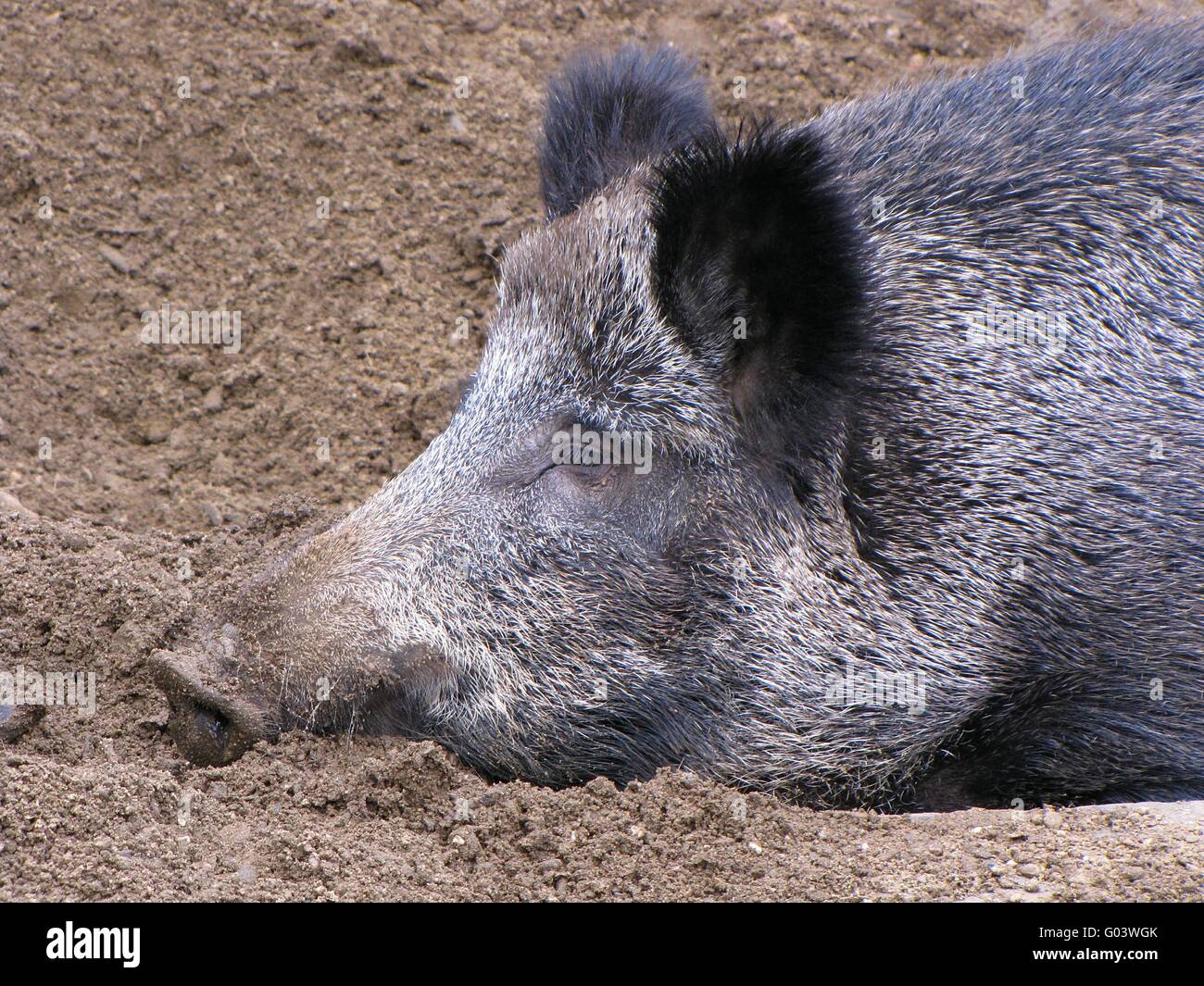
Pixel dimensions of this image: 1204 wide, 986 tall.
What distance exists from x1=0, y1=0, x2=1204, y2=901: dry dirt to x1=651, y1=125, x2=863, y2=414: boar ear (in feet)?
4.39

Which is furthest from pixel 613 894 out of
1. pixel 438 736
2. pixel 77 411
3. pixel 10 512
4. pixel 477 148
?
pixel 477 148

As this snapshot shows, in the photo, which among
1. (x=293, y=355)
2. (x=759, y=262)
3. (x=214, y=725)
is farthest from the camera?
(x=293, y=355)

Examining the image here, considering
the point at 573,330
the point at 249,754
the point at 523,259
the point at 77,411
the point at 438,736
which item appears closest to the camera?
the point at 249,754

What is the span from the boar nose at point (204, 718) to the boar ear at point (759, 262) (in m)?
1.79

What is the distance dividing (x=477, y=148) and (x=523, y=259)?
2099mm

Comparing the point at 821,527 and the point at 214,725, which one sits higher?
the point at 821,527

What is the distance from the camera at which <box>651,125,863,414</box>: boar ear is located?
3893mm

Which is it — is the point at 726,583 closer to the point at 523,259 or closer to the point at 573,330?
the point at 573,330

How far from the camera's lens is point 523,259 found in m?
4.80

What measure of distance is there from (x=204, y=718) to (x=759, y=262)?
7.02 ft

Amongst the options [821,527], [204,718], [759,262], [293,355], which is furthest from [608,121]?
[204,718]

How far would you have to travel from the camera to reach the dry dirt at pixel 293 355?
3.46 meters

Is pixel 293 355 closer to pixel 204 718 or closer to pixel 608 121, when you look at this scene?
pixel 608 121

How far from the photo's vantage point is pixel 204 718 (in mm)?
3818
